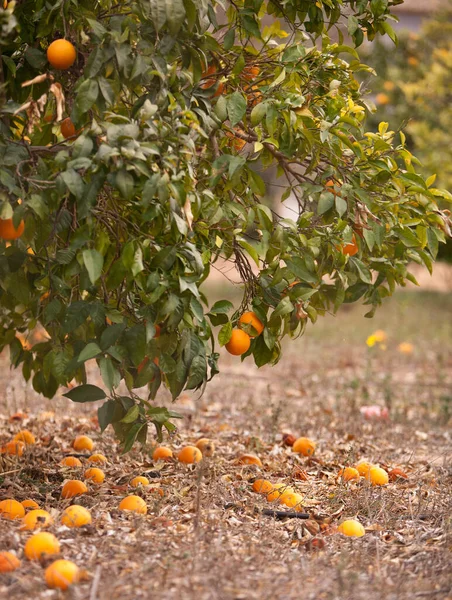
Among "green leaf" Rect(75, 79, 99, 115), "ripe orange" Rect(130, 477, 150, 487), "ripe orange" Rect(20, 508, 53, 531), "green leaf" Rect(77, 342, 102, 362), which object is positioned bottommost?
"ripe orange" Rect(130, 477, 150, 487)

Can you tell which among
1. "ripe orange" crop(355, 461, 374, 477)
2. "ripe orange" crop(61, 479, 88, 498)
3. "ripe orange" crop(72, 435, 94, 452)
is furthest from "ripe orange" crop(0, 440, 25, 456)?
"ripe orange" crop(355, 461, 374, 477)

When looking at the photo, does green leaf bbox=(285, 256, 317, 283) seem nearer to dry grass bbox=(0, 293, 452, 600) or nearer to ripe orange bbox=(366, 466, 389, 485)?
dry grass bbox=(0, 293, 452, 600)

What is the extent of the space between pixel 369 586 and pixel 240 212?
4.41ft

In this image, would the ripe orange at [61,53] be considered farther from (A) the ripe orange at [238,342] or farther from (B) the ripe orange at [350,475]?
(B) the ripe orange at [350,475]

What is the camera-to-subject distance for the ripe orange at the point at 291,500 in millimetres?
3048

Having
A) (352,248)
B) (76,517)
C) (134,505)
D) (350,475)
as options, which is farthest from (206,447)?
(352,248)

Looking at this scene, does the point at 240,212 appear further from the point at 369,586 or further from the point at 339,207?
the point at 369,586

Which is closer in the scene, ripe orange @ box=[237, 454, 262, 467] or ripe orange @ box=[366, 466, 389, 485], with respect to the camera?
ripe orange @ box=[366, 466, 389, 485]

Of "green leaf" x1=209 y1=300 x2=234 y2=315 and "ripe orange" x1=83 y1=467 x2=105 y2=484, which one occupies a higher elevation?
"green leaf" x1=209 y1=300 x2=234 y2=315

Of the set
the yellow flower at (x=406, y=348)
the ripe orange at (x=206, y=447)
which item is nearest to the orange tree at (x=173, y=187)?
the ripe orange at (x=206, y=447)

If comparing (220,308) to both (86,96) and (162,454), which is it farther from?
(162,454)

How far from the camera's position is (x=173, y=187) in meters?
2.37

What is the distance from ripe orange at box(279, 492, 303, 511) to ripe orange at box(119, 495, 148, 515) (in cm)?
57

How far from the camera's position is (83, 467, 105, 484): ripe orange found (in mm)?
3291
